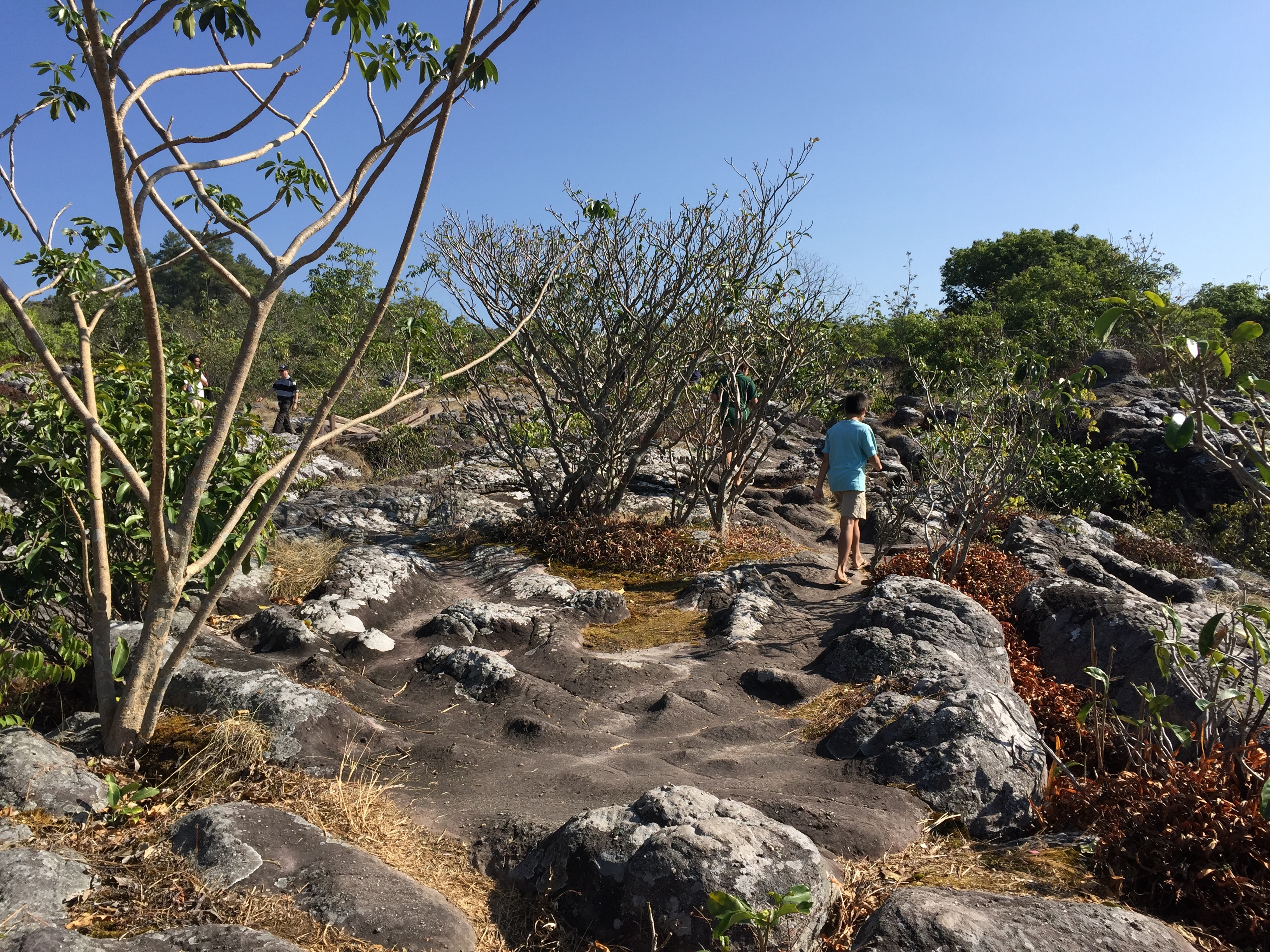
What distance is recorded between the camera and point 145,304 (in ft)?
9.53

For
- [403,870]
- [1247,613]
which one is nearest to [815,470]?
[1247,613]

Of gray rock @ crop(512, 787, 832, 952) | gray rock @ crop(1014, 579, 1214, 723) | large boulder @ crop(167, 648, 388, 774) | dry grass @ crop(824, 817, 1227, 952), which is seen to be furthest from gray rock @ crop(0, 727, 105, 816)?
gray rock @ crop(1014, 579, 1214, 723)

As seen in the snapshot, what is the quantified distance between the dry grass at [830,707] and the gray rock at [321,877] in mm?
2556

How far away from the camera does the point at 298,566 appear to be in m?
7.01

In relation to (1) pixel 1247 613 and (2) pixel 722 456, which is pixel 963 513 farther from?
(1) pixel 1247 613

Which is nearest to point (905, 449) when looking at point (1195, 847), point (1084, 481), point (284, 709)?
point (1084, 481)

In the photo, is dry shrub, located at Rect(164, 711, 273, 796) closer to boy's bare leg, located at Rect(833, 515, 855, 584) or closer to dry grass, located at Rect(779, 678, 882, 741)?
dry grass, located at Rect(779, 678, 882, 741)

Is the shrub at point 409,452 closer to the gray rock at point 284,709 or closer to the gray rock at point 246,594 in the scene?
the gray rock at point 246,594

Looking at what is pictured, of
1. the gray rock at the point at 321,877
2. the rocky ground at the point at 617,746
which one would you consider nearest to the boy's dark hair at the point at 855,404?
the rocky ground at the point at 617,746

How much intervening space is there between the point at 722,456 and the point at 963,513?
259cm

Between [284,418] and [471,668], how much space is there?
1394cm

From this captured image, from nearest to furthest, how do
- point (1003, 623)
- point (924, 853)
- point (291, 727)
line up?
point (924, 853) → point (291, 727) → point (1003, 623)

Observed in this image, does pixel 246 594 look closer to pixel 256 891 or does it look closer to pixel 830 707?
pixel 256 891

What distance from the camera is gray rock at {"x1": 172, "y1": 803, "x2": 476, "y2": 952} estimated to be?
106 inches
